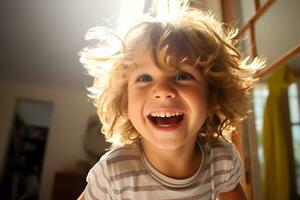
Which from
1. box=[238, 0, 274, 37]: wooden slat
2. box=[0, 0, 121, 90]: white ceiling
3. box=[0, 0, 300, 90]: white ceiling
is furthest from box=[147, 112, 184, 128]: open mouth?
box=[0, 0, 121, 90]: white ceiling

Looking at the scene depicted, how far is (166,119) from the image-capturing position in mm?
603

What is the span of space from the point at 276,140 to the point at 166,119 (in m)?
0.44

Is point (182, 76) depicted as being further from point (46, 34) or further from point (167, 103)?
point (46, 34)

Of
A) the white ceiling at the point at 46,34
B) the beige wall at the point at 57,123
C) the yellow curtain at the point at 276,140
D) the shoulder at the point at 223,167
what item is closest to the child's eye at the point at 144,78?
the shoulder at the point at 223,167

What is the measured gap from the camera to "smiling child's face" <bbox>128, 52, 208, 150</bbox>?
0.57 m

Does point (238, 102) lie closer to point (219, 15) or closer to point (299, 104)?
point (299, 104)

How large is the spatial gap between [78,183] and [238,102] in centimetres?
272

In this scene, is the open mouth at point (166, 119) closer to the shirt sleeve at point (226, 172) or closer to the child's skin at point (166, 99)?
the child's skin at point (166, 99)

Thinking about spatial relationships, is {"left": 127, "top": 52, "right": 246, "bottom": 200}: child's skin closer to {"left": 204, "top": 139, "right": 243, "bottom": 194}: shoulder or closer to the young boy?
the young boy

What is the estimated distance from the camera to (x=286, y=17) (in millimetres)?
843

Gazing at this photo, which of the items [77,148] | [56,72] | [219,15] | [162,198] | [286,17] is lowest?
[162,198]

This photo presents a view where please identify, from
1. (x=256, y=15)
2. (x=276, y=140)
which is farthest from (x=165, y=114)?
(x=256, y=15)

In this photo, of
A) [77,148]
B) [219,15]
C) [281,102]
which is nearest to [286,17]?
[281,102]

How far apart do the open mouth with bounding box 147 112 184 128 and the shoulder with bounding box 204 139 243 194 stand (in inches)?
7.7
